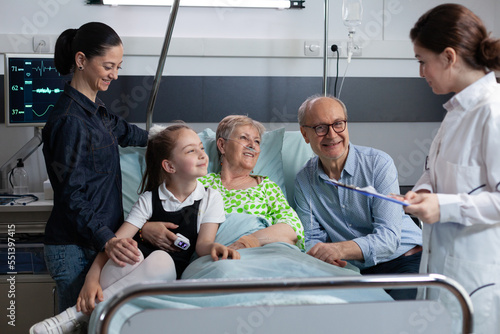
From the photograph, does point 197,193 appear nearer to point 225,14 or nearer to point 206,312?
point 206,312

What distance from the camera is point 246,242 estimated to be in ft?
6.75

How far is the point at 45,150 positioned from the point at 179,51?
1582 mm

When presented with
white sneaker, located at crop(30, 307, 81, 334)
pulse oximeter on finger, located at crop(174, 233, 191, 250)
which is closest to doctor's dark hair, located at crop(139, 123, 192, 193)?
pulse oximeter on finger, located at crop(174, 233, 191, 250)

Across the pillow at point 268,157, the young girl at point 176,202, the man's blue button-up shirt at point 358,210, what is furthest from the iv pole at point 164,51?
the man's blue button-up shirt at point 358,210

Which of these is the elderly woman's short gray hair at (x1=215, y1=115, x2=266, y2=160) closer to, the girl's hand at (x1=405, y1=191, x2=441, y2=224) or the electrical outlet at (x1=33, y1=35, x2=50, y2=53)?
the girl's hand at (x1=405, y1=191, x2=441, y2=224)

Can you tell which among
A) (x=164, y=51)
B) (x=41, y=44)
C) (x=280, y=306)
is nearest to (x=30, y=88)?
(x=41, y=44)

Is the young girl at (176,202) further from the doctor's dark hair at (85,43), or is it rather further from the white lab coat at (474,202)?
the white lab coat at (474,202)

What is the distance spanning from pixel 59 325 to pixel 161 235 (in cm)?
46

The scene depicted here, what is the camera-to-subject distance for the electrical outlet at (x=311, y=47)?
137 inches

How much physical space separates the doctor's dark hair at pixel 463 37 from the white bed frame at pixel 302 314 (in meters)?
0.58

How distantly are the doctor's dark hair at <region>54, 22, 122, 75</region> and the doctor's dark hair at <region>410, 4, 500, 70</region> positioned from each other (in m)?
1.10

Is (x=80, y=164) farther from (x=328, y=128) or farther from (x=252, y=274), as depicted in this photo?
(x=328, y=128)

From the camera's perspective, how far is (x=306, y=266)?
5.66 ft

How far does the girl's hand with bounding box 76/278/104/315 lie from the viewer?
180cm
